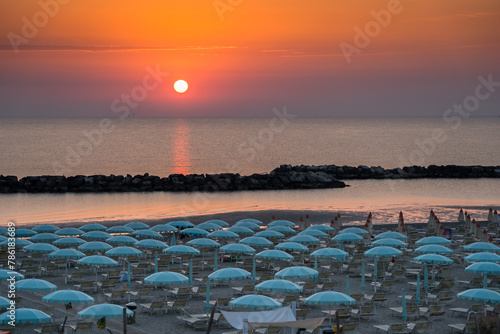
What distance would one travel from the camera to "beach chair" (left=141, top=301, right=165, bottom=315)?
774 inches

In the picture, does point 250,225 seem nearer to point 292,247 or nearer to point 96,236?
point 292,247

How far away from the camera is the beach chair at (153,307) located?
19672mm

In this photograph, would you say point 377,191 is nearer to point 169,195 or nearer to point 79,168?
point 169,195

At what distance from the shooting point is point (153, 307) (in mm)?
19719

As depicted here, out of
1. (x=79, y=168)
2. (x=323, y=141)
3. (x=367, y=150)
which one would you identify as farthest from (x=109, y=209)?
(x=323, y=141)

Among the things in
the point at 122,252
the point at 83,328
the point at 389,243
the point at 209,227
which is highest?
the point at 209,227

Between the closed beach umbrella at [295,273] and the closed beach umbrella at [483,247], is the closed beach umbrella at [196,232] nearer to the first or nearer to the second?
the closed beach umbrella at [295,273]

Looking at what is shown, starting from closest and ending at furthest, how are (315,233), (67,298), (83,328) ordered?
(83,328) < (67,298) < (315,233)

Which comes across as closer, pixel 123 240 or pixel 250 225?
pixel 123 240

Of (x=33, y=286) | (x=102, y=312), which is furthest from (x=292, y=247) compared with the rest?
(x=102, y=312)

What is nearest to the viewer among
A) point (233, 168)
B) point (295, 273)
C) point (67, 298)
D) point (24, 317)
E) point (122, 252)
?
point (24, 317)

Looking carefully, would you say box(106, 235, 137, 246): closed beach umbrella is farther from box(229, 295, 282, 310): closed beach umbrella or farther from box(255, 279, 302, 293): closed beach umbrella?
box(229, 295, 282, 310): closed beach umbrella

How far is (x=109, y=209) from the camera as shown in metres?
49.9

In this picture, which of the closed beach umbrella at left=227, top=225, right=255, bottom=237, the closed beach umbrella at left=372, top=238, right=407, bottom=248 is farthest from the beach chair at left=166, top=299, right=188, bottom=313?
the closed beach umbrella at left=227, top=225, right=255, bottom=237
